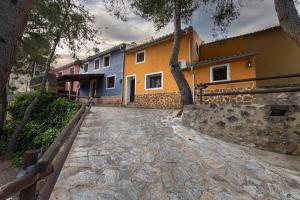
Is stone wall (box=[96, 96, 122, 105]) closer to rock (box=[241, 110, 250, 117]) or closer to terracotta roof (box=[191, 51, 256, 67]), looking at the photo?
terracotta roof (box=[191, 51, 256, 67])

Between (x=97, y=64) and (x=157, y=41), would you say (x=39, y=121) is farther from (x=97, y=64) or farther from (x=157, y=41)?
(x=157, y=41)

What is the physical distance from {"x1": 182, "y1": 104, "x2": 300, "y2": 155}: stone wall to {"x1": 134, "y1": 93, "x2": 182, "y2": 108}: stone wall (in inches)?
252

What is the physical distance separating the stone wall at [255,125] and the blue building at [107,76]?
473 inches

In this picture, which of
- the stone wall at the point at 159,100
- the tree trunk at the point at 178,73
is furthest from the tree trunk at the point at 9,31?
the stone wall at the point at 159,100

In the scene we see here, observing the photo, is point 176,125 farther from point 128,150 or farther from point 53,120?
point 53,120

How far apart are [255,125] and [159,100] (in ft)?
29.4

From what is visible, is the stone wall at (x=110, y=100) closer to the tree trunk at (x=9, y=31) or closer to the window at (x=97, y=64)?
the window at (x=97, y=64)

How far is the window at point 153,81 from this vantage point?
14.5 metres

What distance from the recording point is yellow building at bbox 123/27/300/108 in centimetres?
1058

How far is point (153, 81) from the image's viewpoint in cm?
1516

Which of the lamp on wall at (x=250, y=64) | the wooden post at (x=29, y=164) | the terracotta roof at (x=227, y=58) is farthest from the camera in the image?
the lamp on wall at (x=250, y=64)

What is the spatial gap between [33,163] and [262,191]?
11.1ft

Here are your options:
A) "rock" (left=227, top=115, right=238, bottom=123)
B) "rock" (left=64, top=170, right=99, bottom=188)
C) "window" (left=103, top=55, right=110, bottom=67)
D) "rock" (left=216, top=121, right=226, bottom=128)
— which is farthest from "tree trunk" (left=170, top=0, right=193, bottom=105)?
"window" (left=103, top=55, right=110, bottom=67)

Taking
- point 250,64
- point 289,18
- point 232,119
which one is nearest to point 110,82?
point 250,64
